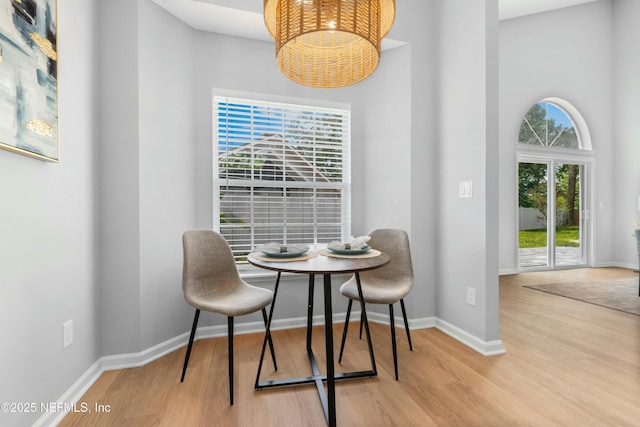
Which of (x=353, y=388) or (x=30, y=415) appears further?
(x=353, y=388)

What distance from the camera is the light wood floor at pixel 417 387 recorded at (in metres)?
1.42

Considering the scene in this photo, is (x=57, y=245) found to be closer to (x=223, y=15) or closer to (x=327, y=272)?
(x=327, y=272)

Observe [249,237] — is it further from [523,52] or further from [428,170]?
[523,52]

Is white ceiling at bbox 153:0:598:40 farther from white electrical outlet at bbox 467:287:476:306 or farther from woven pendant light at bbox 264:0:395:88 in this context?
white electrical outlet at bbox 467:287:476:306

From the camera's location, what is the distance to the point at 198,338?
2324 mm

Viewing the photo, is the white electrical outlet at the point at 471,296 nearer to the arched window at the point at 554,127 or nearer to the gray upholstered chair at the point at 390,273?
the gray upholstered chair at the point at 390,273

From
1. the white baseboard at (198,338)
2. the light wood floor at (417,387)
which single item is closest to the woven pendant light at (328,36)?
the light wood floor at (417,387)

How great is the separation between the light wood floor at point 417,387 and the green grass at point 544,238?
259cm

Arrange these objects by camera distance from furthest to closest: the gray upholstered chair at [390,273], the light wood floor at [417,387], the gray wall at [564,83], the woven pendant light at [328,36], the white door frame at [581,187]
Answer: the white door frame at [581,187] → the gray wall at [564,83] → the gray upholstered chair at [390,273] → the light wood floor at [417,387] → the woven pendant light at [328,36]

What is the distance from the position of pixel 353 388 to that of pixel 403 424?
1.18 feet

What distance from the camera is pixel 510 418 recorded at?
4.63 ft

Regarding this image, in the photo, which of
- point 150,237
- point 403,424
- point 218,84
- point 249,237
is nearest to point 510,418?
point 403,424

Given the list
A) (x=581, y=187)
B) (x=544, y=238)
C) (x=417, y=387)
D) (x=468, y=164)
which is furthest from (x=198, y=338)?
(x=581, y=187)

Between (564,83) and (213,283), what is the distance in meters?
6.37
